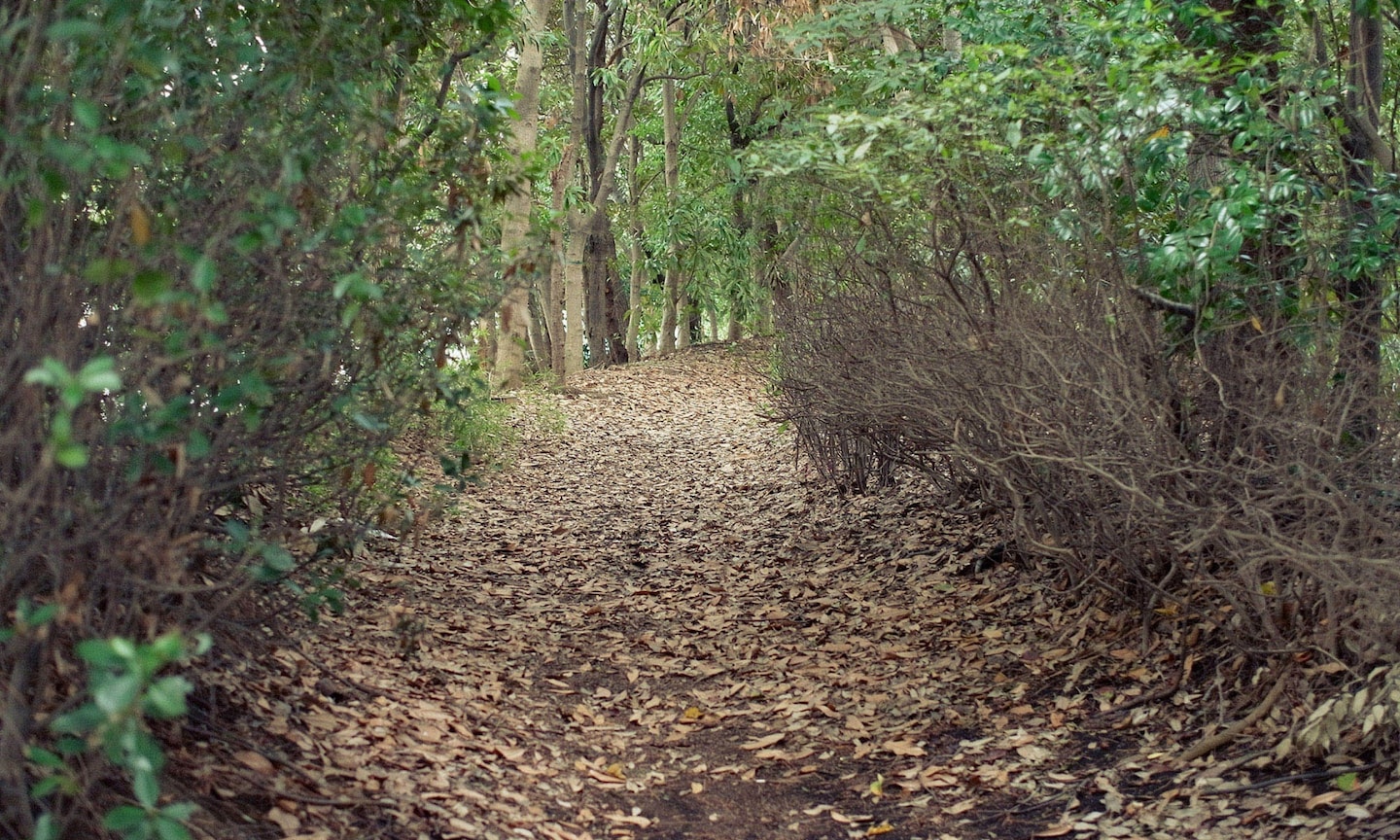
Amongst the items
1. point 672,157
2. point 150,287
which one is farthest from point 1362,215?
point 672,157

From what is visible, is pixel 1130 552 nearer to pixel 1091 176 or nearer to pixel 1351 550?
pixel 1351 550

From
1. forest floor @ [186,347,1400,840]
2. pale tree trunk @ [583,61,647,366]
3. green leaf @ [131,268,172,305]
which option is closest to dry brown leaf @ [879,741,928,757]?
forest floor @ [186,347,1400,840]

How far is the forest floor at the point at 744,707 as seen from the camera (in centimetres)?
387

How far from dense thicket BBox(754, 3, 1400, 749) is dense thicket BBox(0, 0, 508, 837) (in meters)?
2.04

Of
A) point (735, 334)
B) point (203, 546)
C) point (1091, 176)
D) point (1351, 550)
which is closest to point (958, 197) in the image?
point (1091, 176)

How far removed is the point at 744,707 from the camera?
538 cm

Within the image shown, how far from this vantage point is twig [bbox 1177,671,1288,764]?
426 centimetres

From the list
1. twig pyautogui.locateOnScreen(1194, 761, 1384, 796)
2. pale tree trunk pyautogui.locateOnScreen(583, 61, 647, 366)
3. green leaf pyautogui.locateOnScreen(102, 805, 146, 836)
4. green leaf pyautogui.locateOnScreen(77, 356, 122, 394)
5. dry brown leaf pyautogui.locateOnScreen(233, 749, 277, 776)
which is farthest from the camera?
pale tree trunk pyautogui.locateOnScreen(583, 61, 647, 366)

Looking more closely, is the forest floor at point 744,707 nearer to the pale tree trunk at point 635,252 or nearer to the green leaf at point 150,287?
the green leaf at point 150,287

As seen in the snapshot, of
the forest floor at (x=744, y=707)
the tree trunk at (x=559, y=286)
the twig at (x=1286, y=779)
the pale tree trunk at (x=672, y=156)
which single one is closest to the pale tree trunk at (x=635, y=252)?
the pale tree trunk at (x=672, y=156)

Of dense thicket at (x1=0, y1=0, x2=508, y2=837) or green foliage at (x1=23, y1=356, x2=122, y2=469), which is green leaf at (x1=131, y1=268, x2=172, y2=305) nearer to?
dense thicket at (x1=0, y1=0, x2=508, y2=837)

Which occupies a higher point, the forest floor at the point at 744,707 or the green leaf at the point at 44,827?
the green leaf at the point at 44,827

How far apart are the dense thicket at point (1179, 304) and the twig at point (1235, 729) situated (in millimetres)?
74

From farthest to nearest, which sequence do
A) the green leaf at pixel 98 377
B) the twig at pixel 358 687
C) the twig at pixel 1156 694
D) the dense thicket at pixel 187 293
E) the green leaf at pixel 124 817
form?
the twig at pixel 1156 694
the twig at pixel 358 687
the dense thicket at pixel 187 293
the green leaf at pixel 124 817
the green leaf at pixel 98 377
